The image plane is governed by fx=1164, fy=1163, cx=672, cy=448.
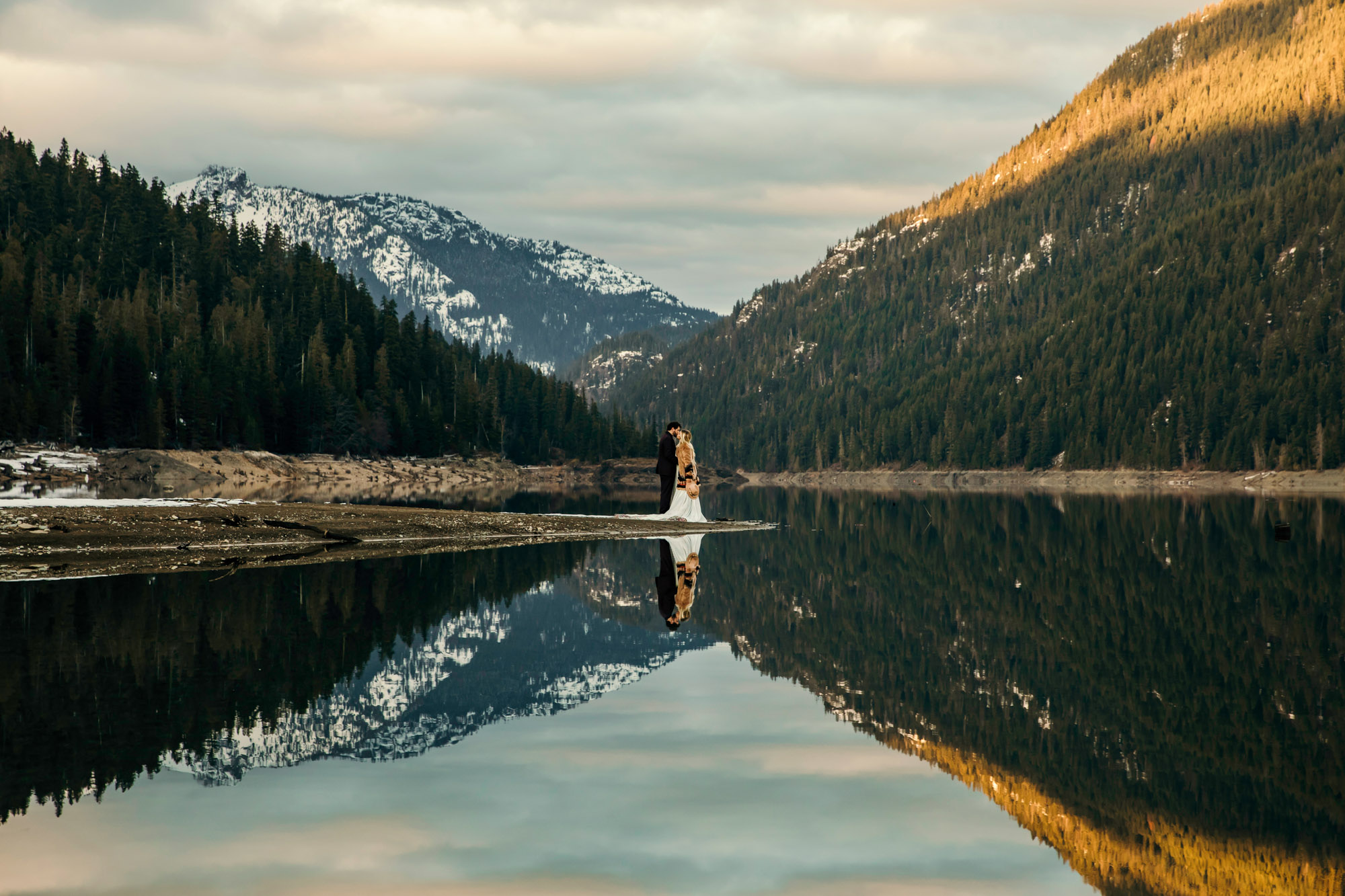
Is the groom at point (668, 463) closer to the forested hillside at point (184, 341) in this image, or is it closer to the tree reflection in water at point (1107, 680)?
the tree reflection in water at point (1107, 680)

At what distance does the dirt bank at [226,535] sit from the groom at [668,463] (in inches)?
113

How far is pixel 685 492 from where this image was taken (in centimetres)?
5538

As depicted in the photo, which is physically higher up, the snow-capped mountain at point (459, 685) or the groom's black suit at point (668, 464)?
the groom's black suit at point (668, 464)

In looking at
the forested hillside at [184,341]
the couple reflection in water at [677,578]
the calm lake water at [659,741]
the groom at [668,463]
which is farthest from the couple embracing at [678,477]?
the forested hillside at [184,341]

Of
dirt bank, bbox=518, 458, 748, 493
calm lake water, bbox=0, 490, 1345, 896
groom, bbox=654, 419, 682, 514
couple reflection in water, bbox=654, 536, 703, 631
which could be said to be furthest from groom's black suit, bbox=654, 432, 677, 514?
dirt bank, bbox=518, 458, 748, 493

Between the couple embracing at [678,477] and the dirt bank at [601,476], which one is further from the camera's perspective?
the dirt bank at [601,476]

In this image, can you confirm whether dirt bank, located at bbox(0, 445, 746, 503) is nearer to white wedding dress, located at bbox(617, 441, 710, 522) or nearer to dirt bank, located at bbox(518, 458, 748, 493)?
dirt bank, located at bbox(518, 458, 748, 493)

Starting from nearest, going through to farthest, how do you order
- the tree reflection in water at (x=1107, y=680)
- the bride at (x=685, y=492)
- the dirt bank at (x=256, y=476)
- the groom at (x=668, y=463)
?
the tree reflection in water at (x=1107, y=680) < the groom at (x=668, y=463) < the bride at (x=685, y=492) < the dirt bank at (x=256, y=476)

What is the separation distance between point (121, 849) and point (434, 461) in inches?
6163

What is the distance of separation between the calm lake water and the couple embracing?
19.5 meters

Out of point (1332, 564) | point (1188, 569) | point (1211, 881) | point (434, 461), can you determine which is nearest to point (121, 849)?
point (1211, 881)

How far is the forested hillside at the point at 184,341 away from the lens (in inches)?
4860

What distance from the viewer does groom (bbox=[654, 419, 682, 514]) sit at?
50.6 meters

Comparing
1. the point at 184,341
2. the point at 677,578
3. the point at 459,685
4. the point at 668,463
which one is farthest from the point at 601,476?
the point at 459,685
